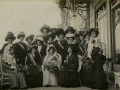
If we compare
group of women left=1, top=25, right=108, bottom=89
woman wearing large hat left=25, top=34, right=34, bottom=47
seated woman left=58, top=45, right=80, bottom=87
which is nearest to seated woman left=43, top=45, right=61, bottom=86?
group of women left=1, top=25, right=108, bottom=89

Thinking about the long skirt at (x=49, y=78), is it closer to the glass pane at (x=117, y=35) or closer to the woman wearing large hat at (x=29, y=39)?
the woman wearing large hat at (x=29, y=39)

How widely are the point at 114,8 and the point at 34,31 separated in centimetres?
161

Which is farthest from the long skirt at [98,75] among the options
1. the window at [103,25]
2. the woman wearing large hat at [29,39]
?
the woman wearing large hat at [29,39]

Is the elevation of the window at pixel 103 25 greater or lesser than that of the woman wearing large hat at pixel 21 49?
greater

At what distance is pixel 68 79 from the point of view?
4047mm

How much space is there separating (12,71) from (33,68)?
403 millimetres

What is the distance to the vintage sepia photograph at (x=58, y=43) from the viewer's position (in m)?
4.03

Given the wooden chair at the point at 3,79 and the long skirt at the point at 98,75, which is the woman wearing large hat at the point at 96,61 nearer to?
the long skirt at the point at 98,75

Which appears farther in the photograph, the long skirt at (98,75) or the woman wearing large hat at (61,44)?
the woman wearing large hat at (61,44)

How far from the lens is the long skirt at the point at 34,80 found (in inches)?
160

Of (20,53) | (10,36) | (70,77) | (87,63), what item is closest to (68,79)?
(70,77)

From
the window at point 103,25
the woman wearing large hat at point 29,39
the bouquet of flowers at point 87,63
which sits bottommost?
the bouquet of flowers at point 87,63

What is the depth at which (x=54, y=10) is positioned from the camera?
13.4 ft

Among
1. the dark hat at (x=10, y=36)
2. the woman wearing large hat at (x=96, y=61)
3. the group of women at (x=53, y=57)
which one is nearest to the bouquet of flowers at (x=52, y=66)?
the group of women at (x=53, y=57)
